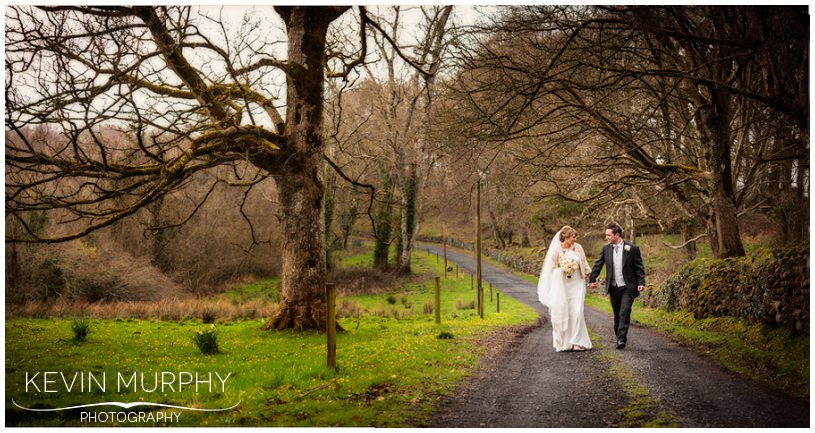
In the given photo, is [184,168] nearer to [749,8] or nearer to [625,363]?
[625,363]

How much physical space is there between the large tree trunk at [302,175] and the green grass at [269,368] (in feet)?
1.79

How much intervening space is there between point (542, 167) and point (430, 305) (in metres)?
6.94

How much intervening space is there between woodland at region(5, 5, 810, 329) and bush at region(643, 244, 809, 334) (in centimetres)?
50

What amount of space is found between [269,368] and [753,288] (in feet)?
23.4

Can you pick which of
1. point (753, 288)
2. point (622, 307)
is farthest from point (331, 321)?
point (753, 288)

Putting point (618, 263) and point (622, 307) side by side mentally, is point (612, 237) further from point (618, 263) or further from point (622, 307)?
point (622, 307)

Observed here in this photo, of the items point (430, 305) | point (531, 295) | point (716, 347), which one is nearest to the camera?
point (716, 347)

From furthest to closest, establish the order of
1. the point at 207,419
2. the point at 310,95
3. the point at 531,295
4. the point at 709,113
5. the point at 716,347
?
the point at 531,295, the point at 709,113, the point at 310,95, the point at 716,347, the point at 207,419

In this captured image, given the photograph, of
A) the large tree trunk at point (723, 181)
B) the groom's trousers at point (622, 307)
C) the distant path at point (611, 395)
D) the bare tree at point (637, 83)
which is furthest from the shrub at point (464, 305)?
the distant path at point (611, 395)

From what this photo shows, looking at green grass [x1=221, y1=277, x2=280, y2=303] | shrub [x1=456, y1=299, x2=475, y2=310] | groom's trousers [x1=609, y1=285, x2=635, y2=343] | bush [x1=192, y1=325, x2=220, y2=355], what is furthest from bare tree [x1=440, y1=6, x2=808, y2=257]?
green grass [x1=221, y1=277, x2=280, y2=303]

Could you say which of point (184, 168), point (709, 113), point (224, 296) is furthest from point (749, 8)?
point (224, 296)

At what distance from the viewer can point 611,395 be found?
571 cm

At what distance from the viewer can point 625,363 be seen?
23.8ft

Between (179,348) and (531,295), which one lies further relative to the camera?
(531,295)
